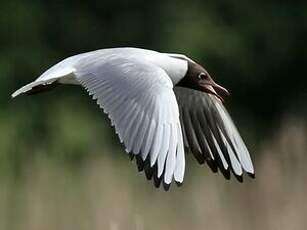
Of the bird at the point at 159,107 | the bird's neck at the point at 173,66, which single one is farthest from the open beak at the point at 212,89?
the bird's neck at the point at 173,66

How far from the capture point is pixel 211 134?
356 cm

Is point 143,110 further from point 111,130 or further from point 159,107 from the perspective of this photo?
point 111,130

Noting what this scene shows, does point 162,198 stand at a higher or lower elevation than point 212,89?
lower

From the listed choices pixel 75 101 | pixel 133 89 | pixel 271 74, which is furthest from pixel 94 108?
pixel 133 89

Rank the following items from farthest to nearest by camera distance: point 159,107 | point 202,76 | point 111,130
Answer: point 111,130 → point 202,76 → point 159,107

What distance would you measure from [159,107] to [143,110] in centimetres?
8

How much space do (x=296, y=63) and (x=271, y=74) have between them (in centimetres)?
A: 21

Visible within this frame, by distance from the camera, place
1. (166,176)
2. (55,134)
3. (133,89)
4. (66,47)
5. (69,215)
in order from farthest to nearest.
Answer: (66,47) < (55,134) < (69,215) < (133,89) < (166,176)

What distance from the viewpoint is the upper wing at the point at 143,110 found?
279 cm

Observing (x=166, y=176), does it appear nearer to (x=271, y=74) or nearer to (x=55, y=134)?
(x=55, y=134)

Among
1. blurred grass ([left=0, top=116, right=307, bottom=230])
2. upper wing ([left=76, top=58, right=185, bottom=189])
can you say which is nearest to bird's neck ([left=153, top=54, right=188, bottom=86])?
upper wing ([left=76, top=58, right=185, bottom=189])

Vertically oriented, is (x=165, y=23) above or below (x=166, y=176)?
below

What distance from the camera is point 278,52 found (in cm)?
830

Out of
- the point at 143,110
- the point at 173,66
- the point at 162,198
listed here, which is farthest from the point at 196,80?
the point at 143,110
